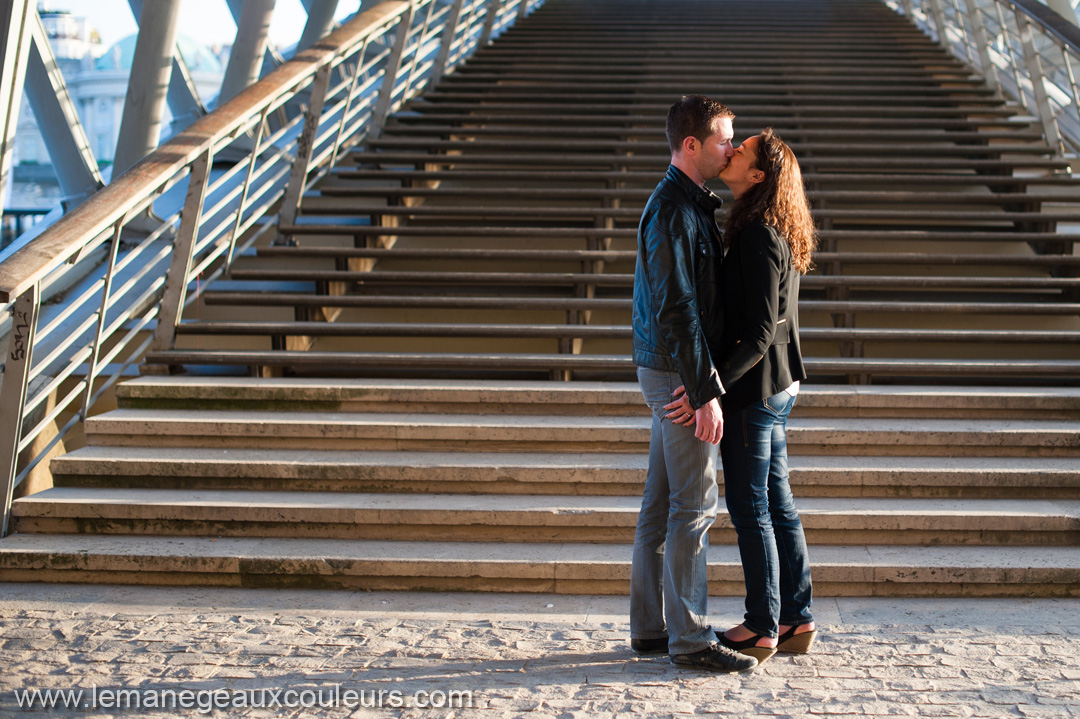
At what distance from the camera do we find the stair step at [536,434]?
3924 mm

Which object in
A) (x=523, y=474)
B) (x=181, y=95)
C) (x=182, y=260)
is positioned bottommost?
(x=523, y=474)

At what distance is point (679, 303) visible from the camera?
254 cm

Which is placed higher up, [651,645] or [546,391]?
[546,391]

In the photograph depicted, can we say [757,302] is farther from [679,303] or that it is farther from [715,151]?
[715,151]

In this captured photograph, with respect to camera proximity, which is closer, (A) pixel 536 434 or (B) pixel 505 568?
(B) pixel 505 568

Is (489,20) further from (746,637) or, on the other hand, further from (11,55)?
(746,637)

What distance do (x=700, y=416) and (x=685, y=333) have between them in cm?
23

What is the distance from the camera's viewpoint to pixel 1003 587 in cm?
327

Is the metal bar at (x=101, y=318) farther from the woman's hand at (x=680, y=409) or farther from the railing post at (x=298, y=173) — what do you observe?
the woman's hand at (x=680, y=409)

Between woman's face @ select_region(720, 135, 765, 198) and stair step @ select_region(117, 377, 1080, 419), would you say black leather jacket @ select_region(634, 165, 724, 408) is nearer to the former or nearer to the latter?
woman's face @ select_region(720, 135, 765, 198)

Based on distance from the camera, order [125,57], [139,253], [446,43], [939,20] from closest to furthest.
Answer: [139,253]
[446,43]
[939,20]
[125,57]

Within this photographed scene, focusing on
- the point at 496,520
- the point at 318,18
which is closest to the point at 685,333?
the point at 496,520

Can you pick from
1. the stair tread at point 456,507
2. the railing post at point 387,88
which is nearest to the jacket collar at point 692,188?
the stair tread at point 456,507

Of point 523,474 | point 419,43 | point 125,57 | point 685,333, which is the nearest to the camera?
point 685,333
